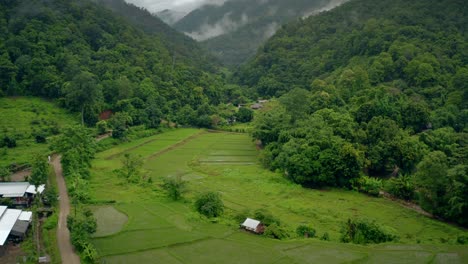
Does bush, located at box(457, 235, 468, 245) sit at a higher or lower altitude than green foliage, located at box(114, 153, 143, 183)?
lower

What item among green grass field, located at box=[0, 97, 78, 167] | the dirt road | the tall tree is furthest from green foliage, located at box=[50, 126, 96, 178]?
the tall tree

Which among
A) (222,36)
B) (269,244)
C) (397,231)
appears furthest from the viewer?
(222,36)

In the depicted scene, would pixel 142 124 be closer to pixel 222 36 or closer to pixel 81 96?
pixel 81 96

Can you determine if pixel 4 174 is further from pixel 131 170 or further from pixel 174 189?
pixel 174 189

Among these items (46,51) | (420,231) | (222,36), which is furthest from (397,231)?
(222,36)

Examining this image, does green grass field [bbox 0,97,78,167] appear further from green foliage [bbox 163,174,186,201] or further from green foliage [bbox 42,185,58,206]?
green foliage [bbox 163,174,186,201]

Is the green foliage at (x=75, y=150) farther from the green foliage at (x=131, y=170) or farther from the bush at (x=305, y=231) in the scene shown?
the bush at (x=305, y=231)
